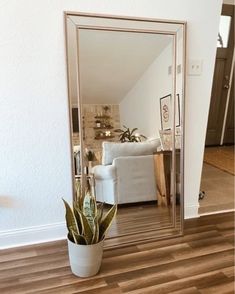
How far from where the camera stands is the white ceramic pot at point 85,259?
5.37ft

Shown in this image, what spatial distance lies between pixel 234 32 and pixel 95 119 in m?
3.46

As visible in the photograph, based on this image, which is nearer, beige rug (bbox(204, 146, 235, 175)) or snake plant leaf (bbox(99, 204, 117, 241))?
snake plant leaf (bbox(99, 204, 117, 241))

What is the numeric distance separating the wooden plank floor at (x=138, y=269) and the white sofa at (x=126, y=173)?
36cm

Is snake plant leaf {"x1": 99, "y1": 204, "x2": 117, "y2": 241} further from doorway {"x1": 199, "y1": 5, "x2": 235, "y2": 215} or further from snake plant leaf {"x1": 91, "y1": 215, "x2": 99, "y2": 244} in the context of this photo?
doorway {"x1": 199, "y1": 5, "x2": 235, "y2": 215}

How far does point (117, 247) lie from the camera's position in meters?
1.99

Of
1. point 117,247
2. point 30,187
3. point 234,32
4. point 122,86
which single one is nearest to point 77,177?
point 30,187

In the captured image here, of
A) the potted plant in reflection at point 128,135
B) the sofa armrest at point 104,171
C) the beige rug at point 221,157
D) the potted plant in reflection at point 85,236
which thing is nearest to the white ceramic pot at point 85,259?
the potted plant in reflection at point 85,236

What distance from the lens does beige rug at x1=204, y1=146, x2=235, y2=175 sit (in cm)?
373

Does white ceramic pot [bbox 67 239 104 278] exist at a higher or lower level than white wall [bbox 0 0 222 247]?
lower

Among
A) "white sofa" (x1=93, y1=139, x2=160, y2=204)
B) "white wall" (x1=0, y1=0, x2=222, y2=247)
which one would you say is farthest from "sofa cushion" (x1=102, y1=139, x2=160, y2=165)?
"white wall" (x1=0, y1=0, x2=222, y2=247)

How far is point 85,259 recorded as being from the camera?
5.38 feet

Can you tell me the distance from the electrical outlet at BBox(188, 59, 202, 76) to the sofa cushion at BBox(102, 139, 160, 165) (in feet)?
1.84

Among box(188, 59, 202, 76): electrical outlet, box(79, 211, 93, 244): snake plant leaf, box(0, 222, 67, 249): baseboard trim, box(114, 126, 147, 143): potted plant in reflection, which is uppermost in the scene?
box(188, 59, 202, 76): electrical outlet

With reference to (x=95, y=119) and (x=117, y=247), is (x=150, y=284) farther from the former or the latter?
(x=95, y=119)
